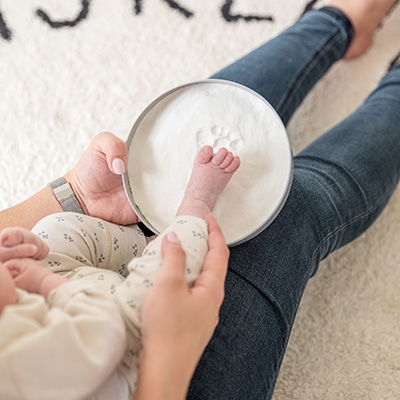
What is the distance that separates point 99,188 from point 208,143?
0.16 meters

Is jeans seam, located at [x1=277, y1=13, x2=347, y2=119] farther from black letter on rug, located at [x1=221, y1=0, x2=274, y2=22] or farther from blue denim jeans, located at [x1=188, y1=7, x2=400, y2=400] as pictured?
black letter on rug, located at [x1=221, y1=0, x2=274, y2=22]

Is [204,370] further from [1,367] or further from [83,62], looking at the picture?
[83,62]

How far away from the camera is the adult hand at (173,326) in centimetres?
39

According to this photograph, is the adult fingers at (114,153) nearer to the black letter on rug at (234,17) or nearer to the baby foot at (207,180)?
the baby foot at (207,180)

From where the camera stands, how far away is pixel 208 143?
1.81 ft

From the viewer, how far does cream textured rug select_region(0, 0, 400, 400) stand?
0.75m

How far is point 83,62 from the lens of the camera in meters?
0.90

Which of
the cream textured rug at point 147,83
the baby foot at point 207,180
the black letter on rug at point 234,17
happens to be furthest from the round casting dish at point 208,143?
the black letter on rug at point 234,17

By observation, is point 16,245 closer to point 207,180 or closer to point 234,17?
point 207,180

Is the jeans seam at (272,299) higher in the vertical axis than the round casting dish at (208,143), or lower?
lower

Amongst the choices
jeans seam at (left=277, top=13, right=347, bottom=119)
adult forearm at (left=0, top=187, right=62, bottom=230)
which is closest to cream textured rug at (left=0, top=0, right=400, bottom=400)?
jeans seam at (left=277, top=13, right=347, bottom=119)

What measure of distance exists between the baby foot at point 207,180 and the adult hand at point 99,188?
12cm

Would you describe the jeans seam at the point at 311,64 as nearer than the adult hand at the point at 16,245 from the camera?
No

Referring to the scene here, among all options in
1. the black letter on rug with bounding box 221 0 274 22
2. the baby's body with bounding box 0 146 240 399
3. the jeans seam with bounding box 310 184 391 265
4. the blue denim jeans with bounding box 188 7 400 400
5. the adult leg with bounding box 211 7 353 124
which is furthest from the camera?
the black letter on rug with bounding box 221 0 274 22
